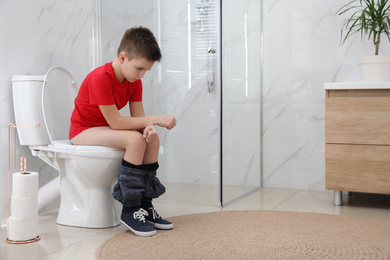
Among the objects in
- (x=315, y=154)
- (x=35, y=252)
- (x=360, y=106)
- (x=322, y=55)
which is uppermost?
(x=322, y=55)

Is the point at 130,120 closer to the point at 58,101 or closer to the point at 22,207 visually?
the point at 58,101

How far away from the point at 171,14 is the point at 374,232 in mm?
1489

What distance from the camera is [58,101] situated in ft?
8.11

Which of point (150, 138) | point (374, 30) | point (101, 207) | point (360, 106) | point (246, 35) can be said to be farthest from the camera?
point (246, 35)

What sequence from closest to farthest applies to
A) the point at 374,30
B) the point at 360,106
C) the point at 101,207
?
the point at 101,207 < the point at 360,106 < the point at 374,30

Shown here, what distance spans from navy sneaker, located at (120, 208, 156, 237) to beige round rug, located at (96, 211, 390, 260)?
0.03 metres

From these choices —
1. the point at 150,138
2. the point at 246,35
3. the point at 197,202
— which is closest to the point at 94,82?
the point at 150,138

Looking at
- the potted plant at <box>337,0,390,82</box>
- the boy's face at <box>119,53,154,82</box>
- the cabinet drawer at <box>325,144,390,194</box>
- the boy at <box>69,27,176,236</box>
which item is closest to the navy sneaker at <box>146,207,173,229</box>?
the boy at <box>69,27,176,236</box>

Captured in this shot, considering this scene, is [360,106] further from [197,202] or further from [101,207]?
[101,207]

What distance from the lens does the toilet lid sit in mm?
2393

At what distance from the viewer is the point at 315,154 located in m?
3.26

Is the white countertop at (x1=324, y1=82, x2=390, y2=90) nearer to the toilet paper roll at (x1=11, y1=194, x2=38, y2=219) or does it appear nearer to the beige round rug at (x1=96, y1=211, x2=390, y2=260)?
the beige round rug at (x1=96, y1=211, x2=390, y2=260)

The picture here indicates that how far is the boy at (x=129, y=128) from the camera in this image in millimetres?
2111

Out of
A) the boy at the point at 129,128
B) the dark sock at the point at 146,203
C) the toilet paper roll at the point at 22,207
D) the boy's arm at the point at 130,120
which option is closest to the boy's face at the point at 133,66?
the boy at the point at 129,128
